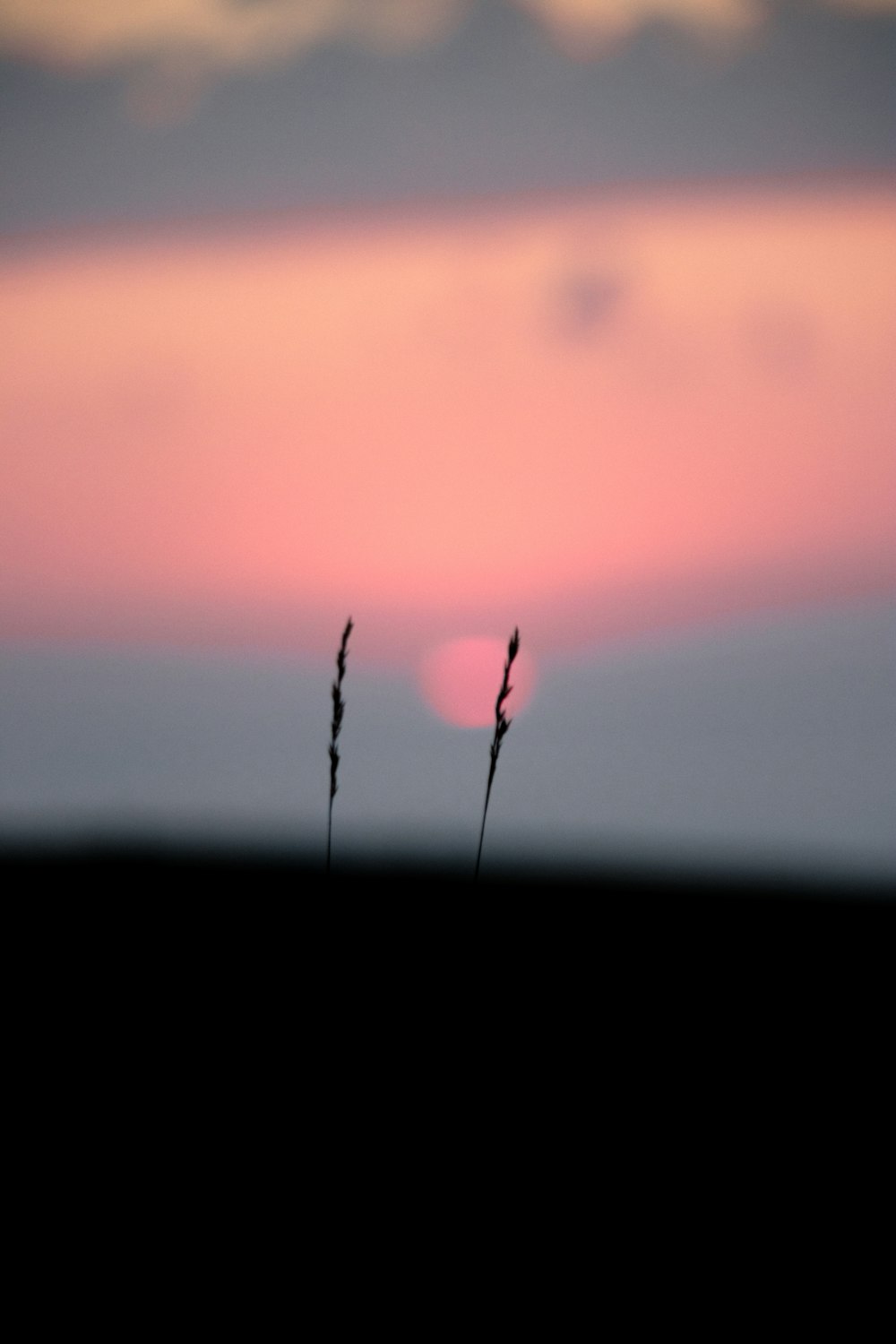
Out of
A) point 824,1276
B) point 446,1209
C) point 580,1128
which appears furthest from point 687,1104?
point 446,1209

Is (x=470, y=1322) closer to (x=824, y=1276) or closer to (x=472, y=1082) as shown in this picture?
(x=824, y=1276)

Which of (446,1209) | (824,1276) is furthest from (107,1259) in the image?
(824,1276)

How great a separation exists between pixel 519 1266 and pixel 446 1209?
1.03 ft

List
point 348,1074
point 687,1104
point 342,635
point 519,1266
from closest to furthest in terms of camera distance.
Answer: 1. point 519,1266
2. point 342,635
3. point 348,1074
4. point 687,1104

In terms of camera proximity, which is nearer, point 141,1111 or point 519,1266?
point 519,1266

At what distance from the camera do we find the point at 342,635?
4.52 metres

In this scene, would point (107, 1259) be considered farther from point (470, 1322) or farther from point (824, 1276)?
point (824, 1276)

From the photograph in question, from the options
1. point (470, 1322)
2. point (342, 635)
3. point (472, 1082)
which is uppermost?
point (342, 635)

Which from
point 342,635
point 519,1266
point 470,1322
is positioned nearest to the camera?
point 470,1322

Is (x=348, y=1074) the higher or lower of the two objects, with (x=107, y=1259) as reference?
higher

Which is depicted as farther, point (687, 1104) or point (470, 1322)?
point (687, 1104)

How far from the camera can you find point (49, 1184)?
4.02 m

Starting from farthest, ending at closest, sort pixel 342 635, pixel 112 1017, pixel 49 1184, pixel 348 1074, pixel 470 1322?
pixel 112 1017 < pixel 348 1074 < pixel 342 635 < pixel 49 1184 < pixel 470 1322

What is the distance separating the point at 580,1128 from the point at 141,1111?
1882 mm
